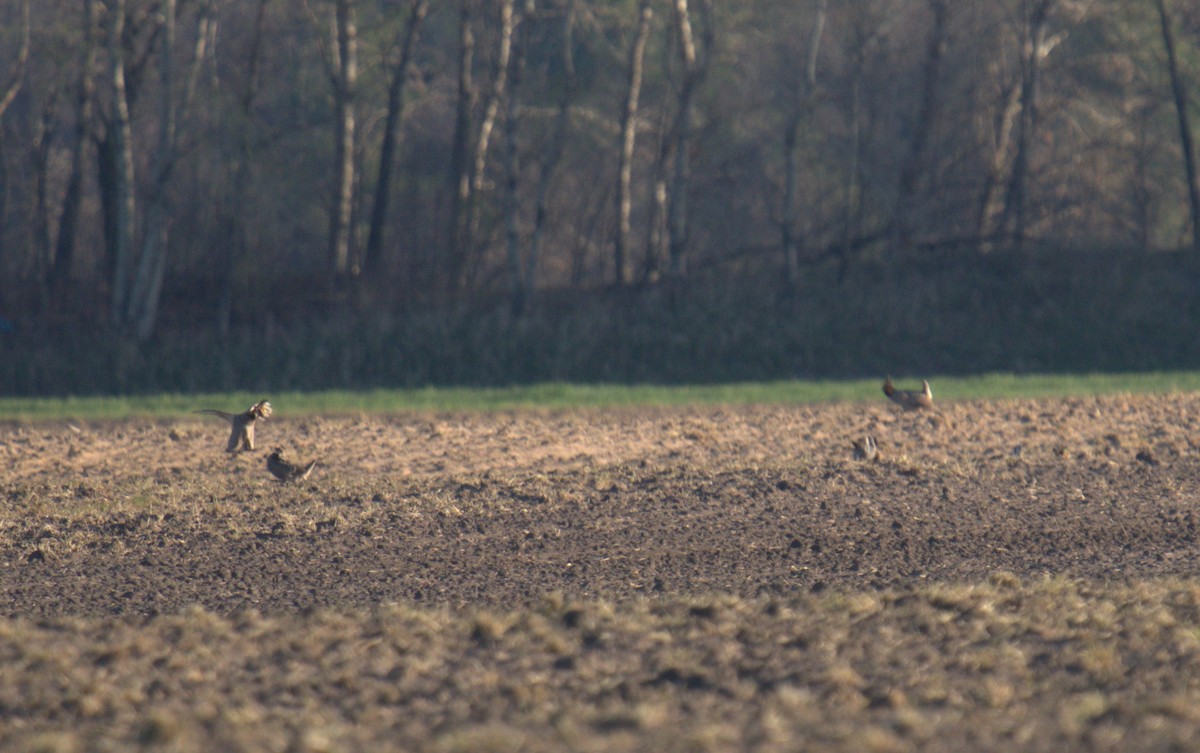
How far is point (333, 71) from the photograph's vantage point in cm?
2833

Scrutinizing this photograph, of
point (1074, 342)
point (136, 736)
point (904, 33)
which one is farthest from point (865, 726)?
point (904, 33)

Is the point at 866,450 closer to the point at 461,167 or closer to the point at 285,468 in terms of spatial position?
the point at 285,468

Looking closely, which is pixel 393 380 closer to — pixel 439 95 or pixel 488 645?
pixel 439 95

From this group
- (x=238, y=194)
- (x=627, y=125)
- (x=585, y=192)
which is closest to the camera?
(x=238, y=194)

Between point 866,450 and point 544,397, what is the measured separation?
20.9 ft

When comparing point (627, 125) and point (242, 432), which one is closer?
point (242, 432)

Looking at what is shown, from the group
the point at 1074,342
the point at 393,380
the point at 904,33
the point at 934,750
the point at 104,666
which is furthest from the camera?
Answer: the point at 904,33

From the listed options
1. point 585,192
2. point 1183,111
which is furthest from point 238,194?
point 1183,111

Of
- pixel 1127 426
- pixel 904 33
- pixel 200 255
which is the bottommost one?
pixel 1127 426

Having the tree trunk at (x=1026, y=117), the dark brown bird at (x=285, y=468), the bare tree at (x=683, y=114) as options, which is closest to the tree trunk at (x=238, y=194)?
the bare tree at (x=683, y=114)

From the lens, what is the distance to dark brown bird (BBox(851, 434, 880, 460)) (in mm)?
12852

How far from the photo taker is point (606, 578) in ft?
27.9

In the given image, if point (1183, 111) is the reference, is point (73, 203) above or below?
below

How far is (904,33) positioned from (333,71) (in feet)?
53.3
